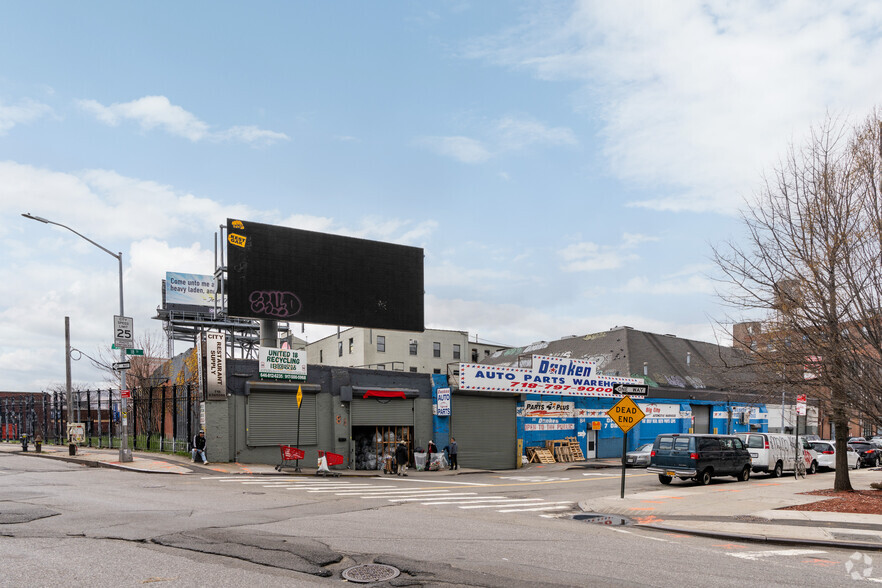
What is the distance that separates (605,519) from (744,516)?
10.2ft

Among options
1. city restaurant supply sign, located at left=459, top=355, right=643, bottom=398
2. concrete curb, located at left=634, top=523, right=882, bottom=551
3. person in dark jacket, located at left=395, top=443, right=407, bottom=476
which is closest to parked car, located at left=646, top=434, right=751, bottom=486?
person in dark jacket, located at left=395, top=443, right=407, bottom=476

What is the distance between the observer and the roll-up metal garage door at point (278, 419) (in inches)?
1166

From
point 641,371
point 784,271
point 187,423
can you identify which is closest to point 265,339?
point 187,423

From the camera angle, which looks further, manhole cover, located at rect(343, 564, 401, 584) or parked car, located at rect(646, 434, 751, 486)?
parked car, located at rect(646, 434, 751, 486)

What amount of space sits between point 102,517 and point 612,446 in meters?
37.0

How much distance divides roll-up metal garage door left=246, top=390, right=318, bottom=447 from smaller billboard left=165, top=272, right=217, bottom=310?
3448 centimetres

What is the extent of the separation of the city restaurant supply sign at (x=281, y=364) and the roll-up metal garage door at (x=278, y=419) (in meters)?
0.74

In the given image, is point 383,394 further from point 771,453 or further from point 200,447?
point 771,453

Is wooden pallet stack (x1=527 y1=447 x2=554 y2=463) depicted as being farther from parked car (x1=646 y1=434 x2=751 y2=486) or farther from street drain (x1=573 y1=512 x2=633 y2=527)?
street drain (x1=573 y1=512 x2=633 y2=527)

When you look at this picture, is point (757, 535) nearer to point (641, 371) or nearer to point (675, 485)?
point (675, 485)

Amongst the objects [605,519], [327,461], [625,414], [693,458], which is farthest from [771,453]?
[327,461]

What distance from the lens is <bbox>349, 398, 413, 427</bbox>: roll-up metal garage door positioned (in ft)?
109

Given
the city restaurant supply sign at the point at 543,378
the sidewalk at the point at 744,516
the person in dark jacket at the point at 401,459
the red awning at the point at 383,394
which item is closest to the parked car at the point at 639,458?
the city restaurant supply sign at the point at 543,378

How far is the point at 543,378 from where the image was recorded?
133 feet
